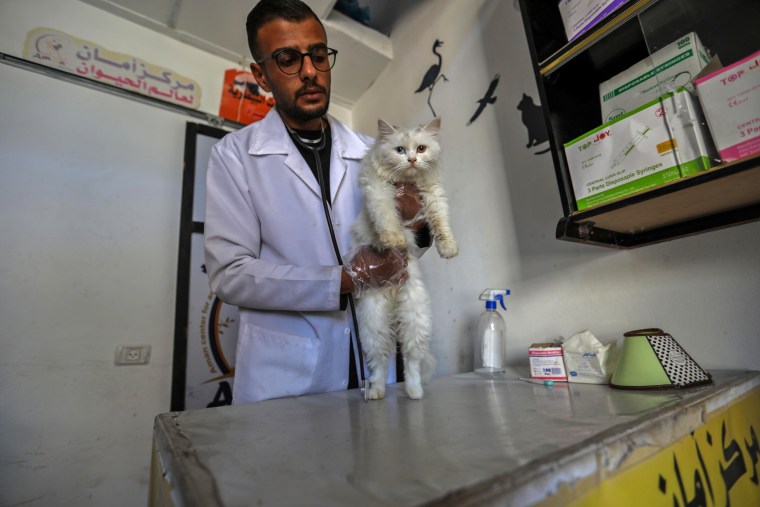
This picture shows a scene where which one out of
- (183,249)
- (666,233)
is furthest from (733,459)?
(183,249)

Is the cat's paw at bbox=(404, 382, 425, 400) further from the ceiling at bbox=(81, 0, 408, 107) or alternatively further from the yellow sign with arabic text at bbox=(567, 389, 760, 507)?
the ceiling at bbox=(81, 0, 408, 107)

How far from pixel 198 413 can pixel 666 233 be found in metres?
1.24

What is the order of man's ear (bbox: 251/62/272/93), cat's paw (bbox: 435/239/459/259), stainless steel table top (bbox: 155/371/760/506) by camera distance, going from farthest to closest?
man's ear (bbox: 251/62/272/93) < cat's paw (bbox: 435/239/459/259) < stainless steel table top (bbox: 155/371/760/506)

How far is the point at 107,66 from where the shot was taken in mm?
1833

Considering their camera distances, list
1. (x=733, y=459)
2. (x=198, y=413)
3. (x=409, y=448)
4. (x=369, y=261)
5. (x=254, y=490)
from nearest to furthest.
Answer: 1. (x=254, y=490)
2. (x=409, y=448)
3. (x=733, y=459)
4. (x=198, y=413)
5. (x=369, y=261)

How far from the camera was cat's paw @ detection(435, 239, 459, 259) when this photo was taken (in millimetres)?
841

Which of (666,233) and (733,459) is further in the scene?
(666,233)

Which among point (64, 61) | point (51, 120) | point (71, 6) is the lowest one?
point (51, 120)

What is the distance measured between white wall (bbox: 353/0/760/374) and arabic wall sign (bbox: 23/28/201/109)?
131 cm

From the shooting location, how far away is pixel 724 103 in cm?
65

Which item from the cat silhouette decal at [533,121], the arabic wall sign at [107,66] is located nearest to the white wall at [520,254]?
the cat silhouette decal at [533,121]

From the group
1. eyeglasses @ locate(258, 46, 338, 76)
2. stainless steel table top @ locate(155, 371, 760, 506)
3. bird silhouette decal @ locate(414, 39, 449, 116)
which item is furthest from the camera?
bird silhouette decal @ locate(414, 39, 449, 116)

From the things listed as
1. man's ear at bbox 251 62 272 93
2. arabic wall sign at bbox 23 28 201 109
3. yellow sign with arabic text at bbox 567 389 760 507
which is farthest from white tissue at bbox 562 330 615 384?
arabic wall sign at bbox 23 28 201 109

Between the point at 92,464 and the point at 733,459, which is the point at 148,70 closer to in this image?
the point at 92,464
